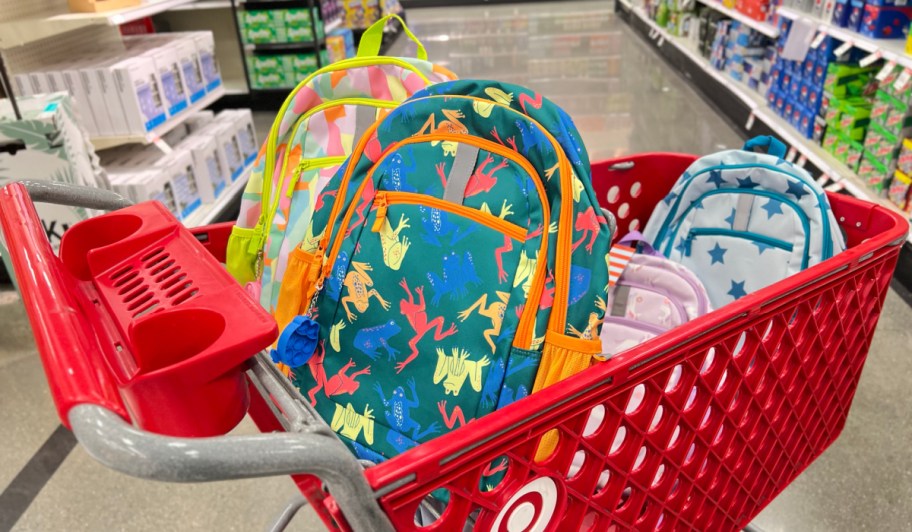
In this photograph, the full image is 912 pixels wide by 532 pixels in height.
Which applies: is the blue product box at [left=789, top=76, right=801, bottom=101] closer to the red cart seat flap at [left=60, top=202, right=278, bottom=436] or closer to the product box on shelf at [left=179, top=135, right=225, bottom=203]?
the product box on shelf at [left=179, top=135, right=225, bottom=203]

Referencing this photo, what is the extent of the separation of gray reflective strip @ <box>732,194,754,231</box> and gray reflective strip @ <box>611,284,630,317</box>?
28 cm

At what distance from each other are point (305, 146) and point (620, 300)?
74 centimetres

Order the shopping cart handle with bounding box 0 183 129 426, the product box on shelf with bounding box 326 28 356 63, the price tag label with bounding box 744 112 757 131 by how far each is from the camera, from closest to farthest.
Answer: the shopping cart handle with bounding box 0 183 129 426, the price tag label with bounding box 744 112 757 131, the product box on shelf with bounding box 326 28 356 63

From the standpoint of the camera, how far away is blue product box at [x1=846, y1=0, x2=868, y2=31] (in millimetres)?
2717

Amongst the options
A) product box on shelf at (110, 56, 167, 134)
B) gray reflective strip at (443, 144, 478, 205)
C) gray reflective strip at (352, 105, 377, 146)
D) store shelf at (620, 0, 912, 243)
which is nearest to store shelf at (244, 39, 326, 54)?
product box on shelf at (110, 56, 167, 134)

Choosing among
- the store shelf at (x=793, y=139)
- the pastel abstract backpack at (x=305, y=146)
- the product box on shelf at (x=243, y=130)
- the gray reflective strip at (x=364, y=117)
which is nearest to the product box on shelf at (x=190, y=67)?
the product box on shelf at (x=243, y=130)

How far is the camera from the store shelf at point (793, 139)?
2.67 meters

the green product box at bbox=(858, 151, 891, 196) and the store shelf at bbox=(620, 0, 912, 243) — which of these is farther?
the store shelf at bbox=(620, 0, 912, 243)

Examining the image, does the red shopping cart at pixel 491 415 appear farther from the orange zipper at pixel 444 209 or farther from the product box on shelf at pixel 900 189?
the product box on shelf at pixel 900 189

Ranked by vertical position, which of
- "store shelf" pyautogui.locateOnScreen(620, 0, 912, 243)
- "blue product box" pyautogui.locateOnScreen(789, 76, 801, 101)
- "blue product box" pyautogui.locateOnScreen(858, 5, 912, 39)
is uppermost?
"blue product box" pyautogui.locateOnScreen(858, 5, 912, 39)

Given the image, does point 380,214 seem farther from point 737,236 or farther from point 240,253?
point 737,236

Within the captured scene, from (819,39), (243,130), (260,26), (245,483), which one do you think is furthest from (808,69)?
(260,26)

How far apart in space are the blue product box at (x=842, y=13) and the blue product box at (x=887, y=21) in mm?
163

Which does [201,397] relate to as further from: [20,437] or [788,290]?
[20,437]
